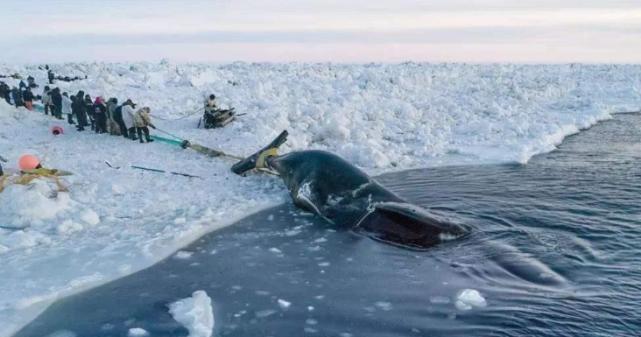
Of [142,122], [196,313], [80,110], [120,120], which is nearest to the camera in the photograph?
[196,313]

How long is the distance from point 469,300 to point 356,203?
129 inches

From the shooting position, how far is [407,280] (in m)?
6.58

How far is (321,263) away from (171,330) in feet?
7.67

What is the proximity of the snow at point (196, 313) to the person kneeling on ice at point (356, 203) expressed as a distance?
3.03 metres

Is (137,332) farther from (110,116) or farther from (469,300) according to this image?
(110,116)

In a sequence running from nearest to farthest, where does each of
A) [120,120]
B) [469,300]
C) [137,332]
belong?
[137,332] < [469,300] < [120,120]

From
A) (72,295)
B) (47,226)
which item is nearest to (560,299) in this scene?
(72,295)

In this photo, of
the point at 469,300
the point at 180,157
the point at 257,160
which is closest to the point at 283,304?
the point at 469,300

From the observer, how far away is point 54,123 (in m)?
17.8

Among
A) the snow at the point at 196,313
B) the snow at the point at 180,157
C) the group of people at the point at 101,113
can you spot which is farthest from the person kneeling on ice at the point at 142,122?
the snow at the point at 196,313

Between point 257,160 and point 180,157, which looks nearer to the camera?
point 257,160

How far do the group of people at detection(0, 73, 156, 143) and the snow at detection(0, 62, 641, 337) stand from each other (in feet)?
1.38

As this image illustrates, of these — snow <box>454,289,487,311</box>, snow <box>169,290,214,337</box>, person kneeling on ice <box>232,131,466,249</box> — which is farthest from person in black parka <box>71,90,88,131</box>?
snow <box>454,289,487,311</box>

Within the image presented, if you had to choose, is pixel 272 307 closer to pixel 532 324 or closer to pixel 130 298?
pixel 130 298
